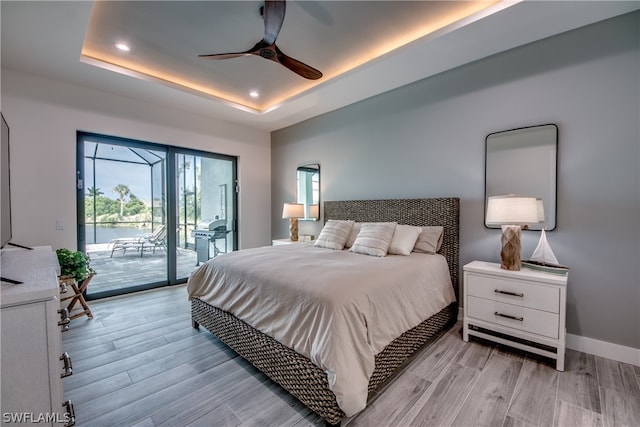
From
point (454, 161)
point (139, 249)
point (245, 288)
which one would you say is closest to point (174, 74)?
point (139, 249)

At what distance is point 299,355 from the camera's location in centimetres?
169

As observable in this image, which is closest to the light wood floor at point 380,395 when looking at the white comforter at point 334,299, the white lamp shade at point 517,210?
the white comforter at point 334,299

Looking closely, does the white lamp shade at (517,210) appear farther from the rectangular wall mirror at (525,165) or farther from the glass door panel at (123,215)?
the glass door panel at (123,215)

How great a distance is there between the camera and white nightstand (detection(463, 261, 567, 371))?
6.84ft

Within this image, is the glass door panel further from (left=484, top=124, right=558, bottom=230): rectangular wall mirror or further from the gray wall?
(left=484, top=124, right=558, bottom=230): rectangular wall mirror

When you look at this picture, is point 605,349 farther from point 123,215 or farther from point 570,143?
point 123,215

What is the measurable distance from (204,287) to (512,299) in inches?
108

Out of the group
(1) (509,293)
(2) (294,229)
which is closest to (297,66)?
(2) (294,229)

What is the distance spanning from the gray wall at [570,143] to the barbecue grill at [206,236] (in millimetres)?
3073

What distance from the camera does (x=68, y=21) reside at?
2.25 meters

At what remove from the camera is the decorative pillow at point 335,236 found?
3320 mm

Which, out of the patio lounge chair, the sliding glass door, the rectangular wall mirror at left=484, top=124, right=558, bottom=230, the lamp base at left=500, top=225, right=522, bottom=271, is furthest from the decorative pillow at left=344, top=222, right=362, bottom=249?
the patio lounge chair

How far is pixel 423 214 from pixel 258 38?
2584 millimetres

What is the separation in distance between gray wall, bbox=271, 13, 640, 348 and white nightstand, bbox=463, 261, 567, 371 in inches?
18.9
